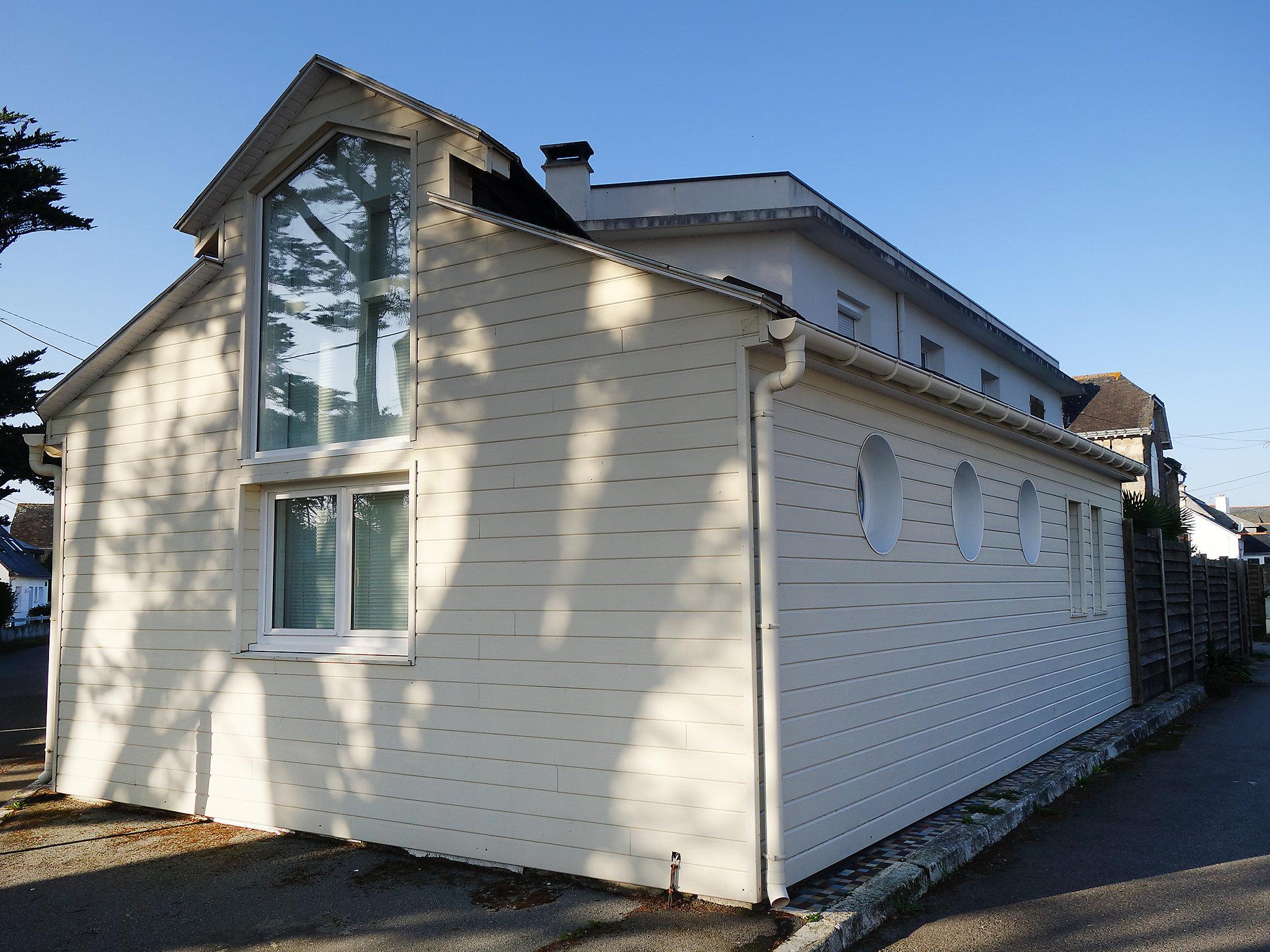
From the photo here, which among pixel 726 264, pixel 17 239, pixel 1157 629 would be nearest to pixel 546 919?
pixel 726 264

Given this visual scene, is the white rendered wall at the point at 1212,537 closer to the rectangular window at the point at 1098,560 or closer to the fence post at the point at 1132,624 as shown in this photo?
the fence post at the point at 1132,624

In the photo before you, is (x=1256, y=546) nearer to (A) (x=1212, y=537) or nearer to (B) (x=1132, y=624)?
(A) (x=1212, y=537)

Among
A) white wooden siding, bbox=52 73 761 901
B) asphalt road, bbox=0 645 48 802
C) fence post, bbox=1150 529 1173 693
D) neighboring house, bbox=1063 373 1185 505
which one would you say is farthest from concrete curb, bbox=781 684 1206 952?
neighboring house, bbox=1063 373 1185 505

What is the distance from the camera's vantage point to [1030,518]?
942cm

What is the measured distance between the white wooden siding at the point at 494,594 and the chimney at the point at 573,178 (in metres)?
7.78

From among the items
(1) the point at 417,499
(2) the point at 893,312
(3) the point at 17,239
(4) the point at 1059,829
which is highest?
(3) the point at 17,239

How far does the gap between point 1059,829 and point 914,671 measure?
5.58 ft

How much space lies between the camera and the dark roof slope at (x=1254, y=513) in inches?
2965

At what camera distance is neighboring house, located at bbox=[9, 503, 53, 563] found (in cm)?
6041

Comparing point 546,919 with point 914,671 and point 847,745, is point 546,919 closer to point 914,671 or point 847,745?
point 847,745

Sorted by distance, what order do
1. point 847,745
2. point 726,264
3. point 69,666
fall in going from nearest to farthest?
1. point 847,745
2. point 69,666
3. point 726,264

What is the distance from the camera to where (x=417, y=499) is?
6.35 m

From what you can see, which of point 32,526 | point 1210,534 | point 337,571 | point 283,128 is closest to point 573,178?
point 283,128

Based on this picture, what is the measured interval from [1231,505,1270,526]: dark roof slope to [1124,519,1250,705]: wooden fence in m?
67.2
